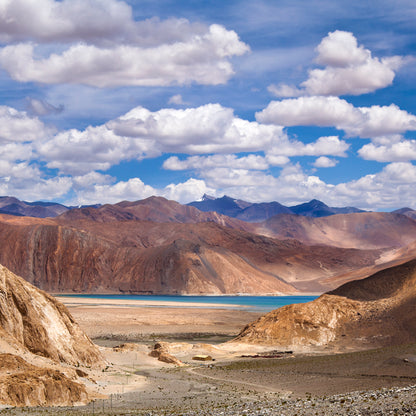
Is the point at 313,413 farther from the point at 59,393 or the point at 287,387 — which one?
the point at 287,387

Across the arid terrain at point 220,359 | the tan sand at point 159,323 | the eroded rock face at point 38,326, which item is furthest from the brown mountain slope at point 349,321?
the eroded rock face at point 38,326

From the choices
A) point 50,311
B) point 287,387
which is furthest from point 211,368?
point 50,311

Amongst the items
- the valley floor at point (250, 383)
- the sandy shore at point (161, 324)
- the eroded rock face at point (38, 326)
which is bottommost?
the valley floor at point (250, 383)

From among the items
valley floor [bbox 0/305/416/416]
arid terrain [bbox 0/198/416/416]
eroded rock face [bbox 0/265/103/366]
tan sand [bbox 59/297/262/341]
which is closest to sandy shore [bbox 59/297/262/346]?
tan sand [bbox 59/297/262/341]

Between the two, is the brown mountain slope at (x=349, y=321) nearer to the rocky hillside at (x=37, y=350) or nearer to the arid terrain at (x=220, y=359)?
the arid terrain at (x=220, y=359)

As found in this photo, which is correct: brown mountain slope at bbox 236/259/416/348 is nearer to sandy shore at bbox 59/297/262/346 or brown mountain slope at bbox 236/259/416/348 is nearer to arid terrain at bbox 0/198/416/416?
arid terrain at bbox 0/198/416/416

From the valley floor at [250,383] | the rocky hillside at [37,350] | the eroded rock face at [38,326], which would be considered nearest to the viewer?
the valley floor at [250,383]
